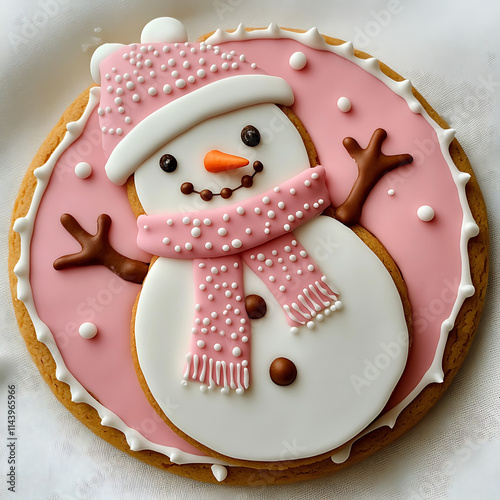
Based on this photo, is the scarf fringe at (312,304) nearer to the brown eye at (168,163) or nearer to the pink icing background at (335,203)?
the pink icing background at (335,203)

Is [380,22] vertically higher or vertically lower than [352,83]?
higher

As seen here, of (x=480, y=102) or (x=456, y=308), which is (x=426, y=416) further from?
(x=480, y=102)

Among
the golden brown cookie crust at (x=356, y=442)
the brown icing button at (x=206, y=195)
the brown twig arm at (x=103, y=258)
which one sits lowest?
the golden brown cookie crust at (x=356, y=442)

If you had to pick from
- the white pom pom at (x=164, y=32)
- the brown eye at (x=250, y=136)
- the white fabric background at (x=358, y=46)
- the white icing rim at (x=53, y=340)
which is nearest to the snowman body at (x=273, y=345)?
the brown eye at (x=250, y=136)

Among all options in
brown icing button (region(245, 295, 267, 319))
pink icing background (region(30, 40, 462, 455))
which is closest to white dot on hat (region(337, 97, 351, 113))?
pink icing background (region(30, 40, 462, 455))

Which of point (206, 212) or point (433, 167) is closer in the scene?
point (206, 212)

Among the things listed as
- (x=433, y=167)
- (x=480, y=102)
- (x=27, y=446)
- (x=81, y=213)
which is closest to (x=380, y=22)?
(x=480, y=102)
